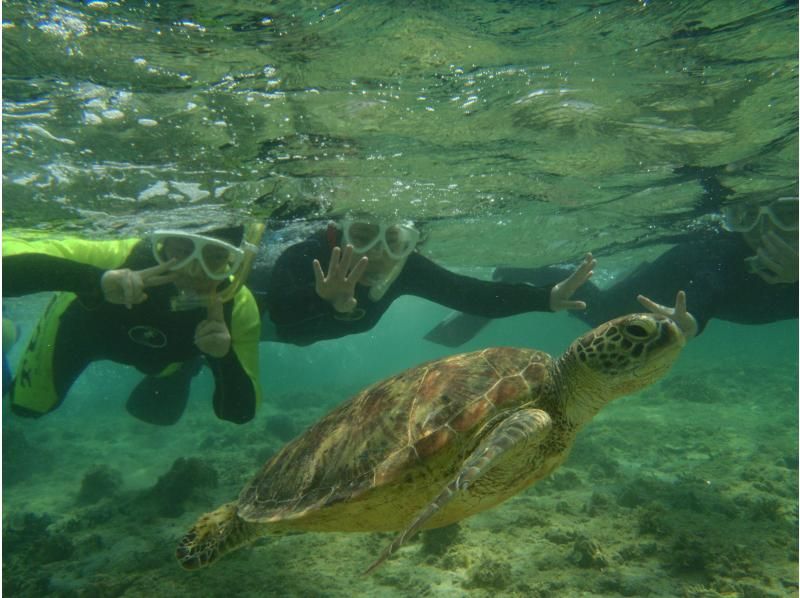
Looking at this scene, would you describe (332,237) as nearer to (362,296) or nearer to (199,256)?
(362,296)

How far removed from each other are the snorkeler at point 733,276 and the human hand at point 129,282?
21.0ft

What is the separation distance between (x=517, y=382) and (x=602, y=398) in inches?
24.6

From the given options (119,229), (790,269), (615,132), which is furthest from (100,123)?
(790,269)

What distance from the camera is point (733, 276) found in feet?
26.9

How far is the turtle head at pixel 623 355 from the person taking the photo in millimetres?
2844

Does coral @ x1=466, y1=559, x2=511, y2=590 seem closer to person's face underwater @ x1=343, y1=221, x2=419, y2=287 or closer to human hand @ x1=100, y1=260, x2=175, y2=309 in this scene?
person's face underwater @ x1=343, y1=221, x2=419, y2=287

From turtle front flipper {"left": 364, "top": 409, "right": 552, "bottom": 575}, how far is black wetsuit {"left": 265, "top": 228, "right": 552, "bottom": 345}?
11.7 ft

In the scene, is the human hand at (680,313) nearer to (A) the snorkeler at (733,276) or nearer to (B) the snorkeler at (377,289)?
(B) the snorkeler at (377,289)

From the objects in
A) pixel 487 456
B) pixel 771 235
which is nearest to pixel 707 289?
pixel 771 235

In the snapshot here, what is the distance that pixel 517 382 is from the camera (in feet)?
10.5

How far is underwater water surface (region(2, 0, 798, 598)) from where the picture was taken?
414 centimetres

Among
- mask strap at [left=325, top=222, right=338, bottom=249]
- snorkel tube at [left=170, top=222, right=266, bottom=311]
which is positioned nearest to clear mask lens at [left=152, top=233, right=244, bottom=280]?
snorkel tube at [left=170, top=222, right=266, bottom=311]

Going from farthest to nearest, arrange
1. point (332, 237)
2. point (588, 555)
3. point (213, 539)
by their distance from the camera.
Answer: point (332, 237) → point (588, 555) → point (213, 539)

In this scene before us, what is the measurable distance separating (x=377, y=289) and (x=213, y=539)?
3.76 meters
